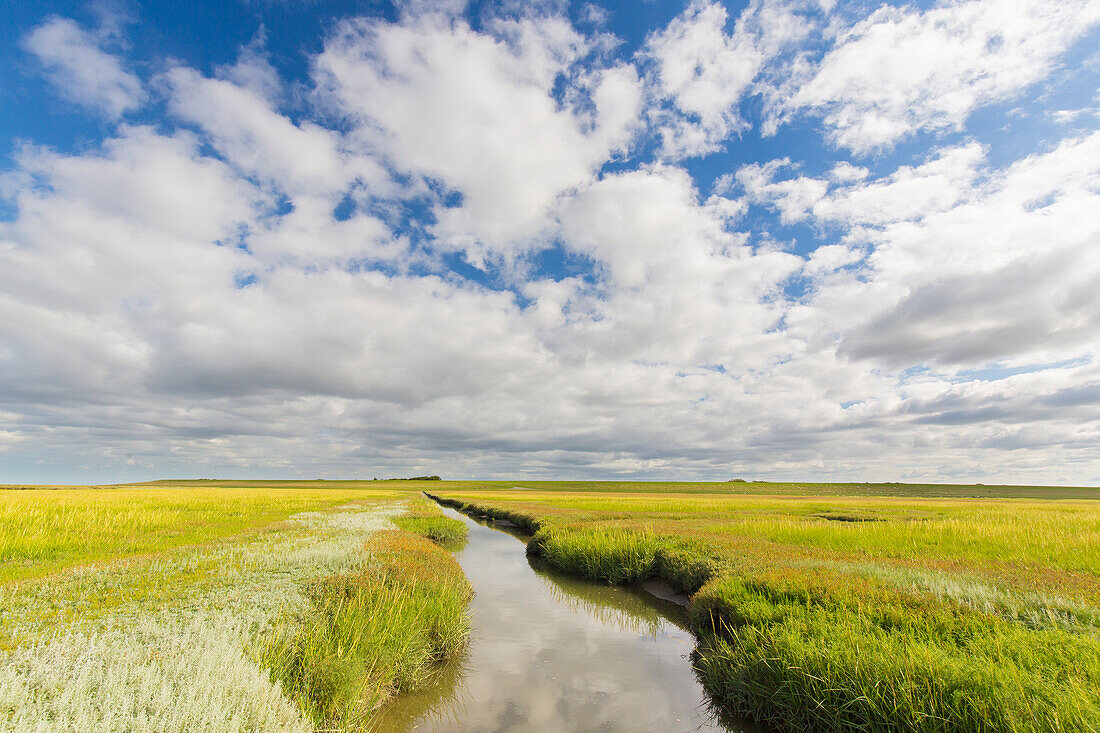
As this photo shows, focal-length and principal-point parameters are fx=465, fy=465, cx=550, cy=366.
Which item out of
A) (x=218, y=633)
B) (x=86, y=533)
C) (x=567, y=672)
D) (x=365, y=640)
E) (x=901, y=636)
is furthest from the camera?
(x=86, y=533)

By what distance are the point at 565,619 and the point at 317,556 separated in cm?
759

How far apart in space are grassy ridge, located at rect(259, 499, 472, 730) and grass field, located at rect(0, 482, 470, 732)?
1.2 inches

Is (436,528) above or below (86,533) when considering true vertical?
below

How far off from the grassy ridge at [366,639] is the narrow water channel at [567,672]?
570 mm

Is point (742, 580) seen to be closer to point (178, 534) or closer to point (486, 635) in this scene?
point (486, 635)

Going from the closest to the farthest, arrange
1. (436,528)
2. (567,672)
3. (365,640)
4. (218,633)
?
(218,633), (365,640), (567,672), (436,528)

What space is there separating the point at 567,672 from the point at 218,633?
6531 mm

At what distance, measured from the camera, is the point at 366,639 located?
787 centimetres

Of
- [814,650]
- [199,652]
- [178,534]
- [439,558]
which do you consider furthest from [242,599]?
[178,534]

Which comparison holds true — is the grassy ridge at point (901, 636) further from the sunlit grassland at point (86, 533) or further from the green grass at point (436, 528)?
the sunlit grassland at point (86, 533)

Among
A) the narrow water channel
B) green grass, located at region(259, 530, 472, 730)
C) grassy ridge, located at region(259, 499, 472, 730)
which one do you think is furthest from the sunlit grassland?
the narrow water channel

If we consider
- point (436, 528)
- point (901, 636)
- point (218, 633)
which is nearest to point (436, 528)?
point (436, 528)

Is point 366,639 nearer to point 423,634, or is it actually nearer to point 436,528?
point 423,634

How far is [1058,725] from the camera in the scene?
4680mm
